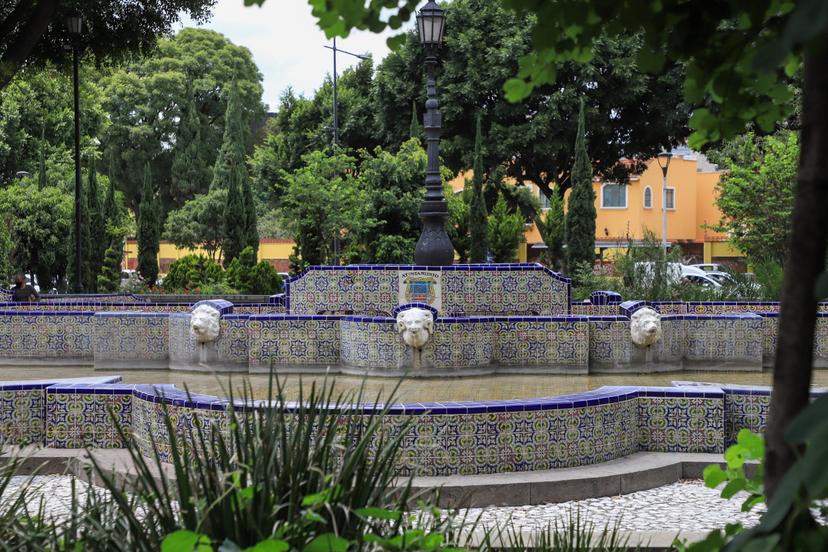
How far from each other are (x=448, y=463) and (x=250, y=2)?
5604mm

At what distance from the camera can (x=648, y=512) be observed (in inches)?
276

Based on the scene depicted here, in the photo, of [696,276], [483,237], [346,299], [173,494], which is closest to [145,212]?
[483,237]

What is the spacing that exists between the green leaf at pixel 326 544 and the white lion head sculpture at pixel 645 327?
10.4m

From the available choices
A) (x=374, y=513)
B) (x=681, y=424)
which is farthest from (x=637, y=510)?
(x=374, y=513)

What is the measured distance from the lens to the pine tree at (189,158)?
58.9 metres

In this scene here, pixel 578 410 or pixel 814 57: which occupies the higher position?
pixel 814 57

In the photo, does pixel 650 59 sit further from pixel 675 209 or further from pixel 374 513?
pixel 675 209

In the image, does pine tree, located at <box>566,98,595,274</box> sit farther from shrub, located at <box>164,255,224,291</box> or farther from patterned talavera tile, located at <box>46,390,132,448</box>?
patterned talavera tile, located at <box>46,390,132,448</box>

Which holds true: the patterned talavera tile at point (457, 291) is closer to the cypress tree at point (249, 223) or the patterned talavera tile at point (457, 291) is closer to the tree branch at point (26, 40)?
the tree branch at point (26, 40)

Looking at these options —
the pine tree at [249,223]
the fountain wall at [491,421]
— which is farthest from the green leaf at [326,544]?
the pine tree at [249,223]

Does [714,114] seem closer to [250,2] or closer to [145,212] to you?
[250,2]

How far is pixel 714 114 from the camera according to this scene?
2.92 metres

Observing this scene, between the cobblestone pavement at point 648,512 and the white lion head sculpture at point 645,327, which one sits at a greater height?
the white lion head sculpture at point 645,327

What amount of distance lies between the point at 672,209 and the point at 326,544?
5314cm
